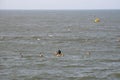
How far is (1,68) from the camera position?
48.2 m

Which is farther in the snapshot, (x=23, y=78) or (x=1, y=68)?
(x=1, y=68)

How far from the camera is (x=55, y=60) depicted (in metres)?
53.2

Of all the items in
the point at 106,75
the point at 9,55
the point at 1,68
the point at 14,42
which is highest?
the point at 14,42

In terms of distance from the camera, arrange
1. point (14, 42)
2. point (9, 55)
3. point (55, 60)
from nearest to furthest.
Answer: point (55, 60)
point (9, 55)
point (14, 42)

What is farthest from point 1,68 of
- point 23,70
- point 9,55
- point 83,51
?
point 83,51

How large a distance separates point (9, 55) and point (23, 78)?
16449 millimetres

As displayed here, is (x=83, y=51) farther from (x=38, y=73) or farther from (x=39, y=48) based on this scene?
(x=38, y=73)

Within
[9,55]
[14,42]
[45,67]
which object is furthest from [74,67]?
[14,42]

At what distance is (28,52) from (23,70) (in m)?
15.2

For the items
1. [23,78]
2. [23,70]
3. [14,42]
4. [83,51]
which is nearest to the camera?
[23,78]

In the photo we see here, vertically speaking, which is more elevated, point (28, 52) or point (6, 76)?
point (28, 52)

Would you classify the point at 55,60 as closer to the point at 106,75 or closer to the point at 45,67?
the point at 45,67

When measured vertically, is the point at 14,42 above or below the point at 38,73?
above

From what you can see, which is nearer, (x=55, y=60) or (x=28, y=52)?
(x=55, y=60)
